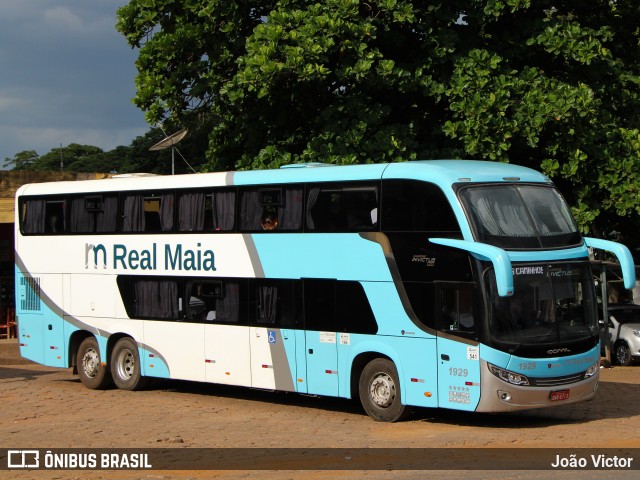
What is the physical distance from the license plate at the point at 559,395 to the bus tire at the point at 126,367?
9.26m

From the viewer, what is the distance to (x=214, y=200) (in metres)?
19.5

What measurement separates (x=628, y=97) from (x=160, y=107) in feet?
34.7

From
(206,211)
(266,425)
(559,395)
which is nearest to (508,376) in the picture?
(559,395)

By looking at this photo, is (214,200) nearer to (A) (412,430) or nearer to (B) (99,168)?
(A) (412,430)

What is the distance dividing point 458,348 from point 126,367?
349 inches

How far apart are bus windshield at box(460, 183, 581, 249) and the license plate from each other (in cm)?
216

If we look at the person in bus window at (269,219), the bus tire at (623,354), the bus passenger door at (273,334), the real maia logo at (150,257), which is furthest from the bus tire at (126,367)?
the bus tire at (623,354)

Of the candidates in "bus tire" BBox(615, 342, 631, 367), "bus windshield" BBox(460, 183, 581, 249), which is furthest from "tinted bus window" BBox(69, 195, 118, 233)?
"bus tire" BBox(615, 342, 631, 367)

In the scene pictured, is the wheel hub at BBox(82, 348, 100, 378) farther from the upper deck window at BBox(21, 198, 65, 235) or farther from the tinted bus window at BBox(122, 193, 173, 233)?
the tinted bus window at BBox(122, 193, 173, 233)

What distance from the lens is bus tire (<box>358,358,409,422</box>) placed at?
16.7m

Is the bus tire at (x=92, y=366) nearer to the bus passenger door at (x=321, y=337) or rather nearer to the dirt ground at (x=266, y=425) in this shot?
the dirt ground at (x=266, y=425)

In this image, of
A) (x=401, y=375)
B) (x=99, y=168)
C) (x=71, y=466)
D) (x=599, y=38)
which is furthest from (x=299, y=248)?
(x=99, y=168)

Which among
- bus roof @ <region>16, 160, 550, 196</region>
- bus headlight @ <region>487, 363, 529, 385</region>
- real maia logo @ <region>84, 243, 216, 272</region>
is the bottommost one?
bus headlight @ <region>487, 363, 529, 385</region>

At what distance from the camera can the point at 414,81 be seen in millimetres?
22469
